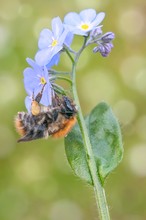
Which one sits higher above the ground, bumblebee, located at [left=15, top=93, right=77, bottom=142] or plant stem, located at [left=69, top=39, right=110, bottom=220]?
bumblebee, located at [left=15, top=93, right=77, bottom=142]

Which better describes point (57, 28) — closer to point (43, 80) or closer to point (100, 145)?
point (43, 80)

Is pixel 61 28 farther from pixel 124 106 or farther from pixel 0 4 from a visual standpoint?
pixel 0 4

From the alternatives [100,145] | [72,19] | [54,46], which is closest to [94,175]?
[100,145]

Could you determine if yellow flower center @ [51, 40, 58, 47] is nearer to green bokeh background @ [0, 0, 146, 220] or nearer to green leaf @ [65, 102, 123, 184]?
green leaf @ [65, 102, 123, 184]

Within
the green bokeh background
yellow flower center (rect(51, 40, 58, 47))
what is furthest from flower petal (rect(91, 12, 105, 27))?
the green bokeh background

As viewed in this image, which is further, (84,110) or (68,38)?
(84,110)

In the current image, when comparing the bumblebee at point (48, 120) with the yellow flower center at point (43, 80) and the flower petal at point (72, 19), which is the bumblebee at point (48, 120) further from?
the flower petal at point (72, 19)
